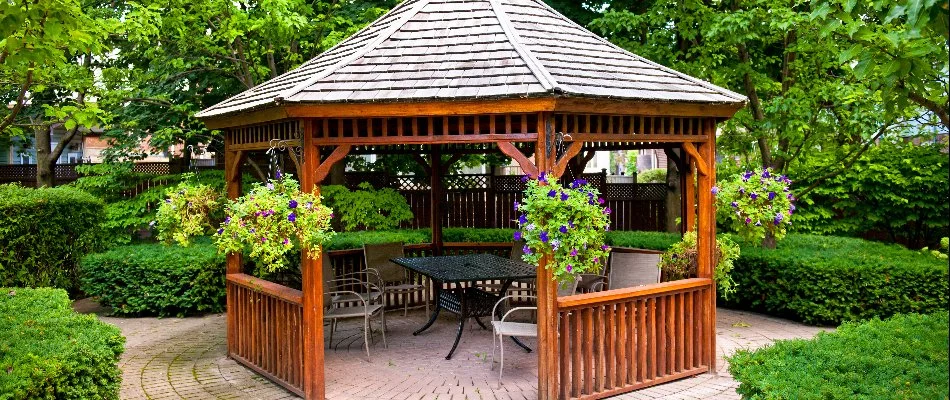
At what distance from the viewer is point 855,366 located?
4.17 metres

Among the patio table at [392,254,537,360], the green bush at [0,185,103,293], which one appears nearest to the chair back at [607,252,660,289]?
the patio table at [392,254,537,360]

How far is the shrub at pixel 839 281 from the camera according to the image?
27.0 ft

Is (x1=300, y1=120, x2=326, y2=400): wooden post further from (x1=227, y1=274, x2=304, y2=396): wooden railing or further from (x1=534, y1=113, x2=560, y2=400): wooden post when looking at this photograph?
(x1=534, y1=113, x2=560, y2=400): wooden post

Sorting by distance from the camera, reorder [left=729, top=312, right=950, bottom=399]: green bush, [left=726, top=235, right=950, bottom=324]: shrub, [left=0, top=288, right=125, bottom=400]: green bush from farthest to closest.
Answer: [left=726, top=235, right=950, bottom=324]: shrub → [left=0, top=288, right=125, bottom=400]: green bush → [left=729, top=312, right=950, bottom=399]: green bush

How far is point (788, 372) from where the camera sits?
4.11 meters

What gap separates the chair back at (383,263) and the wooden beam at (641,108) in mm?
4247

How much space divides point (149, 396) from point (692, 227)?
18.6 ft

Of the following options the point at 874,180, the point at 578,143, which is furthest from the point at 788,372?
the point at 874,180

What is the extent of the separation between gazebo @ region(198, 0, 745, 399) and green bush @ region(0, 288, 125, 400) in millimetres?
1626

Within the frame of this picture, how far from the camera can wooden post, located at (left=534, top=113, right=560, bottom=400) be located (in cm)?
562

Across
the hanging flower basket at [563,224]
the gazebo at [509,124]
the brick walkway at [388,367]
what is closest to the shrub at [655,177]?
the brick walkway at [388,367]

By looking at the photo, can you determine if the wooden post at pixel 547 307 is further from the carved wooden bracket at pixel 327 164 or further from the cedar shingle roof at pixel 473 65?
the carved wooden bracket at pixel 327 164

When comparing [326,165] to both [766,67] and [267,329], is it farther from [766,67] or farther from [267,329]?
[766,67]

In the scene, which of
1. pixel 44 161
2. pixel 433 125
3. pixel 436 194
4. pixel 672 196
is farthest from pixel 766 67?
pixel 44 161
